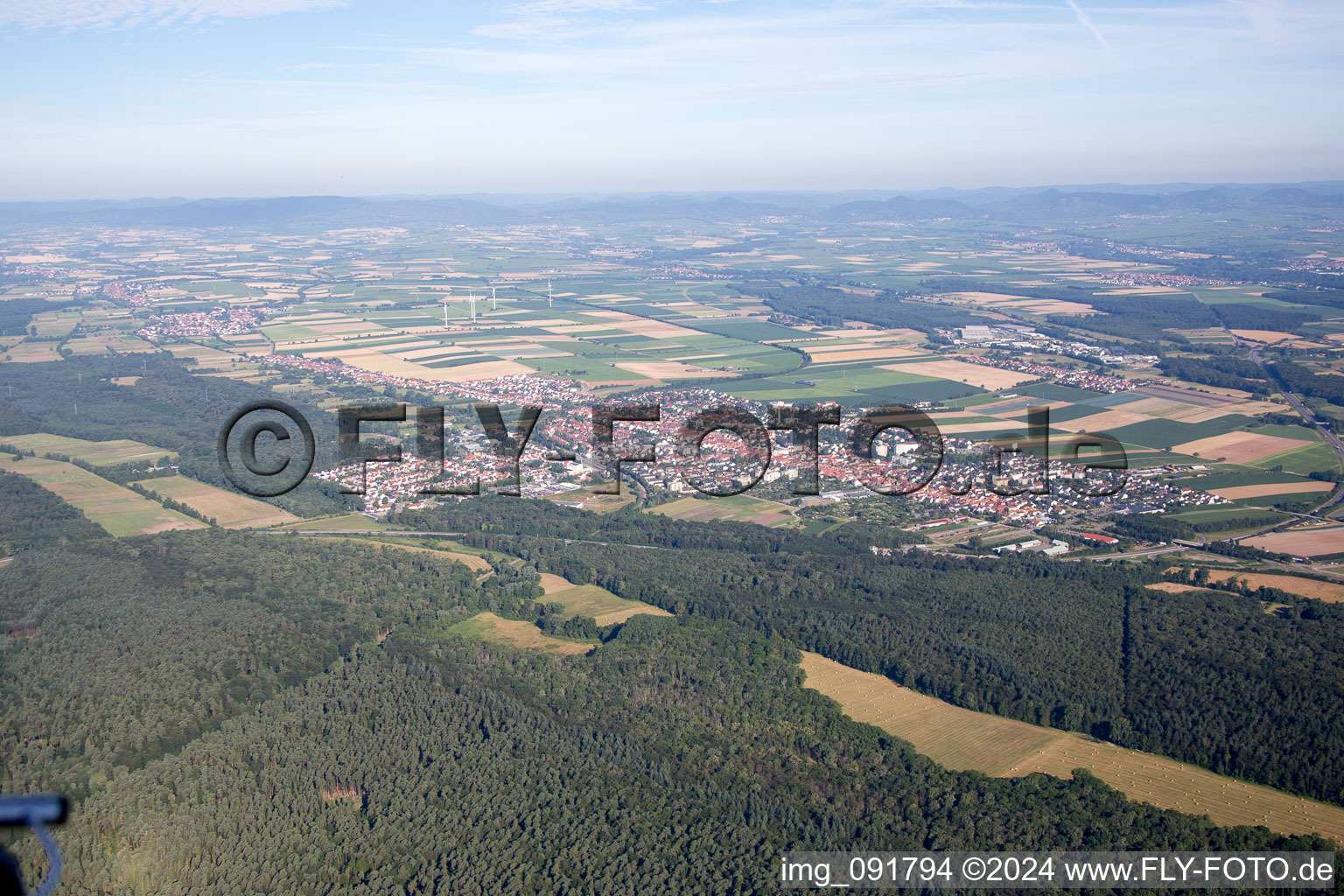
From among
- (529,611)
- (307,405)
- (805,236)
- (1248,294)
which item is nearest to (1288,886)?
(529,611)

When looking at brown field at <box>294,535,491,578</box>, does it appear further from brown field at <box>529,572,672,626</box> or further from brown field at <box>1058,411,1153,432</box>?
brown field at <box>1058,411,1153,432</box>

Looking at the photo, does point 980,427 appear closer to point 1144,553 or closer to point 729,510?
point 1144,553

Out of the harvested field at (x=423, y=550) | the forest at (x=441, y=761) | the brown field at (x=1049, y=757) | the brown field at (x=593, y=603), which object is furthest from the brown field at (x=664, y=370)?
the brown field at (x=1049, y=757)

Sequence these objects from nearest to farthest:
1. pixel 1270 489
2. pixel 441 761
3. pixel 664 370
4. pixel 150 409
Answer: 1. pixel 441 761
2. pixel 1270 489
3. pixel 150 409
4. pixel 664 370

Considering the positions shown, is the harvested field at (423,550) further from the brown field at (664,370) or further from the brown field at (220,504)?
the brown field at (664,370)

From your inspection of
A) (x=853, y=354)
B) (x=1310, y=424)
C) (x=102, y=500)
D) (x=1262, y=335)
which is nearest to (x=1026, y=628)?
(x=1310, y=424)

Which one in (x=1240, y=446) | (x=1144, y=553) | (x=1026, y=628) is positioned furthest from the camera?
(x=1240, y=446)
